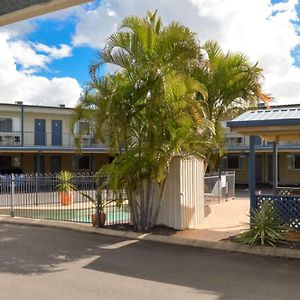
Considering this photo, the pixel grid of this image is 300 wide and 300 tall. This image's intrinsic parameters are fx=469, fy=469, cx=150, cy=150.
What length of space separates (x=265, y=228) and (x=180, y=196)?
283 cm

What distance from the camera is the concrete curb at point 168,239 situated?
360 inches

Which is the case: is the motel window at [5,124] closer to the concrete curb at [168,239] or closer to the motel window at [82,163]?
the motel window at [82,163]

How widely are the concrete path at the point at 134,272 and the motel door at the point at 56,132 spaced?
2529 cm

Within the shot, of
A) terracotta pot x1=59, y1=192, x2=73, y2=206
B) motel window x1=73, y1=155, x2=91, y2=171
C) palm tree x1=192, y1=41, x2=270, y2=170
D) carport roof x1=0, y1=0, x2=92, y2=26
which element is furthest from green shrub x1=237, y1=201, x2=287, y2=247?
motel window x1=73, y1=155, x2=91, y2=171

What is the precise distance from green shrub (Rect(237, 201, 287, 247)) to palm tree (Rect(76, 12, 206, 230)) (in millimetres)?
2364

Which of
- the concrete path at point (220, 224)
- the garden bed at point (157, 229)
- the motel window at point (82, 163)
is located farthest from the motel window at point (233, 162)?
the garden bed at point (157, 229)

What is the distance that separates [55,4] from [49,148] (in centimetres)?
3101

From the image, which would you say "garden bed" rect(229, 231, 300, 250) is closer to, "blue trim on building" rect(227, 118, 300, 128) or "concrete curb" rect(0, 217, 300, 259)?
"concrete curb" rect(0, 217, 300, 259)

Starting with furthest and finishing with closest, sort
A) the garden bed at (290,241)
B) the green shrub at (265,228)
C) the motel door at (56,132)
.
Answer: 1. the motel door at (56,132)
2. the green shrub at (265,228)
3. the garden bed at (290,241)

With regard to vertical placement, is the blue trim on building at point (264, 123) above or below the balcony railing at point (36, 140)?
below

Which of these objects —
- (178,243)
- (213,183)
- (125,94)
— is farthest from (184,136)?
(213,183)

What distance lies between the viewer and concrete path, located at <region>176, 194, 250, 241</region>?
1108 cm

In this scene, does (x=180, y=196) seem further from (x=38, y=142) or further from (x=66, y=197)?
(x=38, y=142)

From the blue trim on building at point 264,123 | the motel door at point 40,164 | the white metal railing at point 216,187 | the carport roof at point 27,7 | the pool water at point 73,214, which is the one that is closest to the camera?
the carport roof at point 27,7
